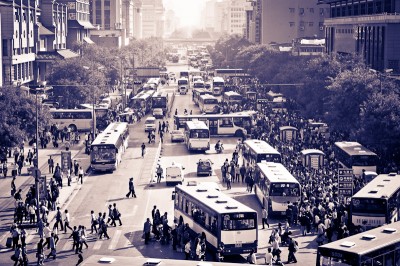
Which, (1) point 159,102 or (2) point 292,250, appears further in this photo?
(1) point 159,102

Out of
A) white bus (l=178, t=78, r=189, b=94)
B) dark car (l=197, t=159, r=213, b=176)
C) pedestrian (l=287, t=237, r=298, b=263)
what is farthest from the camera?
white bus (l=178, t=78, r=189, b=94)

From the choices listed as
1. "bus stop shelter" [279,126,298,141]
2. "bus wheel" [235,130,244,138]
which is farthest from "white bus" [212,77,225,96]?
"bus stop shelter" [279,126,298,141]

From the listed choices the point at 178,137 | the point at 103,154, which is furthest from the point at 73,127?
the point at 103,154

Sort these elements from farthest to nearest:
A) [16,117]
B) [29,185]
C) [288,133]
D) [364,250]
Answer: [288,133], [16,117], [29,185], [364,250]

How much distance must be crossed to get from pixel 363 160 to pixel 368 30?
5106cm

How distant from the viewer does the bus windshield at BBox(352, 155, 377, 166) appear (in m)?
59.2

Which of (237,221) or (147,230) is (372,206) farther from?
(147,230)

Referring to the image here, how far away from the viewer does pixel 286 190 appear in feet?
155

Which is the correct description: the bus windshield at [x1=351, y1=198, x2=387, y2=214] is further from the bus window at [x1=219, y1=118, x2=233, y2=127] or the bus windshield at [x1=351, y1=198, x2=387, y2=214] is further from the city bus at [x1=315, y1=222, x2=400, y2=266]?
the bus window at [x1=219, y1=118, x2=233, y2=127]

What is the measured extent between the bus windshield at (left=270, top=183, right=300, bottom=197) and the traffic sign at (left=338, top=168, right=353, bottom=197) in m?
2.63

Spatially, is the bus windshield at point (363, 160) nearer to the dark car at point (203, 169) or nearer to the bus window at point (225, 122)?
the dark car at point (203, 169)

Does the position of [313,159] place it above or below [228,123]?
below

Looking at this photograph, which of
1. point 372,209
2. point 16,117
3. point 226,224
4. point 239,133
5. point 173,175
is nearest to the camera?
point 226,224

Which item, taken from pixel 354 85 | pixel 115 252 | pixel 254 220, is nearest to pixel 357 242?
pixel 254 220
